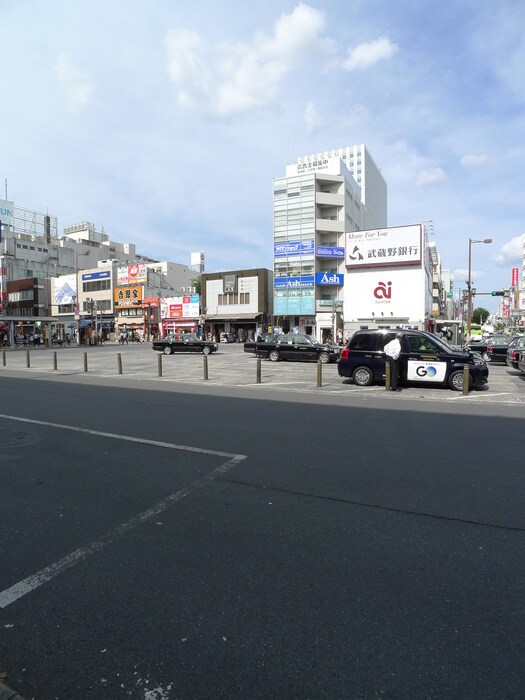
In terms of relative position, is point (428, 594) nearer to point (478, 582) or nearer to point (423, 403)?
point (478, 582)

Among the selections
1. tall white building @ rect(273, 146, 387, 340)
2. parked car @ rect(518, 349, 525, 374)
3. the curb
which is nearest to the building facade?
tall white building @ rect(273, 146, 387, 340)

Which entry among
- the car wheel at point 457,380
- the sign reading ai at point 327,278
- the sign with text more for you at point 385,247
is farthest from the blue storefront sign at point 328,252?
the car wheel at point 457,380

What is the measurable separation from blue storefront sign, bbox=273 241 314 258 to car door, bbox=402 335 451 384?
138 ft

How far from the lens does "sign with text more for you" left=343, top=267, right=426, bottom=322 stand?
34.6 m

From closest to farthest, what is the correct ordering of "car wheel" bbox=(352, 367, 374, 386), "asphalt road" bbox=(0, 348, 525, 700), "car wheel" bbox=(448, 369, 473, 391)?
"asphalt road" bbox=(0, 348, 525, 700) → "car wheel" bbox=(448, 369, 473, 391) → "car wheel" bbox=(352, 367, 374, 386)

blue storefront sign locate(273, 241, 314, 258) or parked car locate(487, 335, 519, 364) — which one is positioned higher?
blue storefront sign locate(273, 241, 314, 258)

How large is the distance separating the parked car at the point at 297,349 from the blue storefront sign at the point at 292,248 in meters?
30.8

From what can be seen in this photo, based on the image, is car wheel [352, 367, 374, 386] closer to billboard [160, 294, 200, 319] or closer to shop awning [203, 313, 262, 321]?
shop awning [203, 313, 262, 321]

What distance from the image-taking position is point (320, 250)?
5444 centimetres

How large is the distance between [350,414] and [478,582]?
6.19 m

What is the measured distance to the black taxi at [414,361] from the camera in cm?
1342

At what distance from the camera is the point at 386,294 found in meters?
35.3

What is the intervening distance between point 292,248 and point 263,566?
5432cm

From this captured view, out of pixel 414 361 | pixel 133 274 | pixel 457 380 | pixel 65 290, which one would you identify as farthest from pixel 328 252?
pixel 65 290
